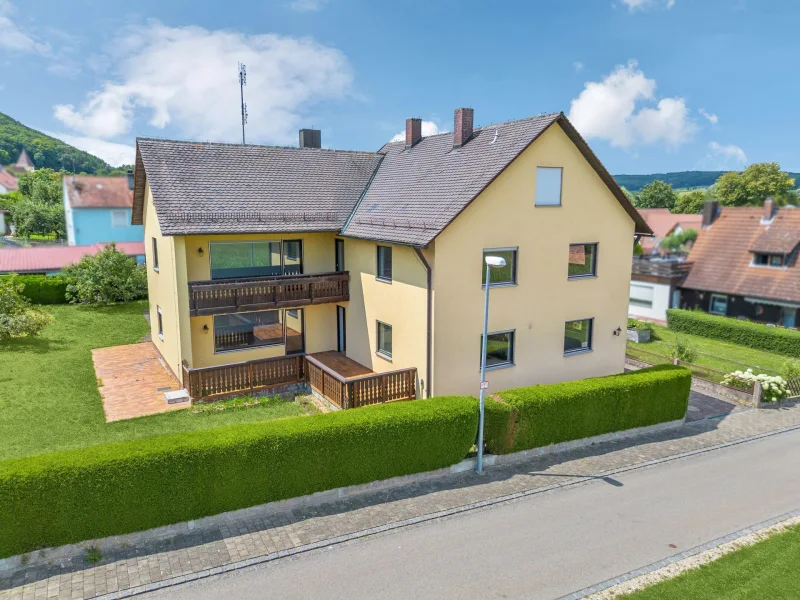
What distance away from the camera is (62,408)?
16.6m

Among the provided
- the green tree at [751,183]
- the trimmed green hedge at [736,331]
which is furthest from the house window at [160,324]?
the green tree at [751,183]

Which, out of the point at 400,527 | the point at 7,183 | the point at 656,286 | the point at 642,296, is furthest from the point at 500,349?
the point at 7,183

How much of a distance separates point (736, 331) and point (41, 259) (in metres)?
43.5

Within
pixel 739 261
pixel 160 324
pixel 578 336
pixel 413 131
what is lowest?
pixel 160 324

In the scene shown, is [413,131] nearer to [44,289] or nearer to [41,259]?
[44,289]

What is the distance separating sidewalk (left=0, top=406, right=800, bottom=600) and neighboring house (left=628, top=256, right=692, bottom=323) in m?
21.1

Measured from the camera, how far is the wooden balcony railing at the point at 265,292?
58.5 feet

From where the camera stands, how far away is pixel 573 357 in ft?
63.5

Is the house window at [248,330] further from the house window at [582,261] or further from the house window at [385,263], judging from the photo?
the house window at [582,261]

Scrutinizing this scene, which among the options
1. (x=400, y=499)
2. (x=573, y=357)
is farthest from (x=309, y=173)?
(x=400, y=499)

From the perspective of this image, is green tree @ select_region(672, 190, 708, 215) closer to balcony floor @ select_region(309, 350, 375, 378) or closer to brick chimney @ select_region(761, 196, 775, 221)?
brick chimney @ select_region(761, 196, 775, 221)

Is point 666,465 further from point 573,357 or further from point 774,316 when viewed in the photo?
point 774,316

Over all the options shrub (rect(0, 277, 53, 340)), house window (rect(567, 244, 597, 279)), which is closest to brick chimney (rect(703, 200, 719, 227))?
house window (rect(567, 244, 597, 279))

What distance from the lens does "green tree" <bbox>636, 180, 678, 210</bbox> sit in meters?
84.8
